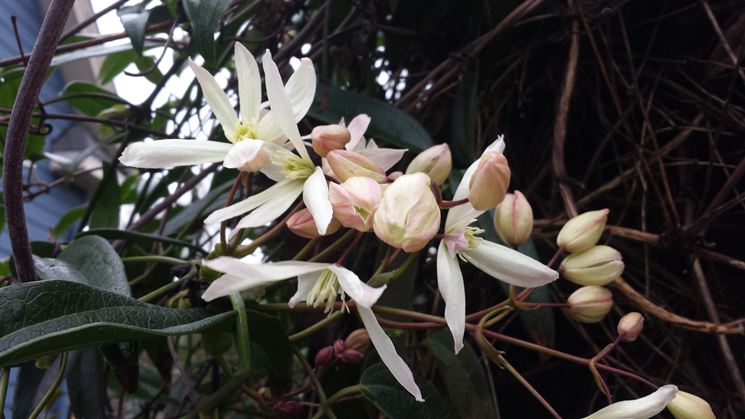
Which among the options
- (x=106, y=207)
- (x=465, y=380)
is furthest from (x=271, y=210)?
Result: (x=106, y=207)

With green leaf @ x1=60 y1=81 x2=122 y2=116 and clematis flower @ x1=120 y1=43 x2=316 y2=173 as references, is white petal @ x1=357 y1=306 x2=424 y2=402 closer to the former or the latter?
clematis flower @ x1=120 y1=43 x2=316 y2=173

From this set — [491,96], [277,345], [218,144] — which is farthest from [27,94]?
[491,96]

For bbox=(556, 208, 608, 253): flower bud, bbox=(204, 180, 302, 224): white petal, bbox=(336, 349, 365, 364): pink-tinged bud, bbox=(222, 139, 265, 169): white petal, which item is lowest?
bbox=(336, 349, 365, 364): pink-tinged bud

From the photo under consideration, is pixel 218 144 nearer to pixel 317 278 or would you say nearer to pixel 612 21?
pixel 317 278

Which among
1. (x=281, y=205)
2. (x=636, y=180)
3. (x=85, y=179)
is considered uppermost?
(x=85, y=179)

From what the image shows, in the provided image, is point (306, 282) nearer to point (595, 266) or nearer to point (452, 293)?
point (452, 293)

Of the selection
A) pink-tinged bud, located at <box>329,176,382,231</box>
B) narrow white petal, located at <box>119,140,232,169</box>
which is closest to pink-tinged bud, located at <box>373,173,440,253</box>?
pink-tinged bud, located at <box>329,176,382,231</box>

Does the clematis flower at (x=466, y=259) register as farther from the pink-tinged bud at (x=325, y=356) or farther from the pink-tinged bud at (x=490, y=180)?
the pink-tinged bud at (x=325, y=356)
